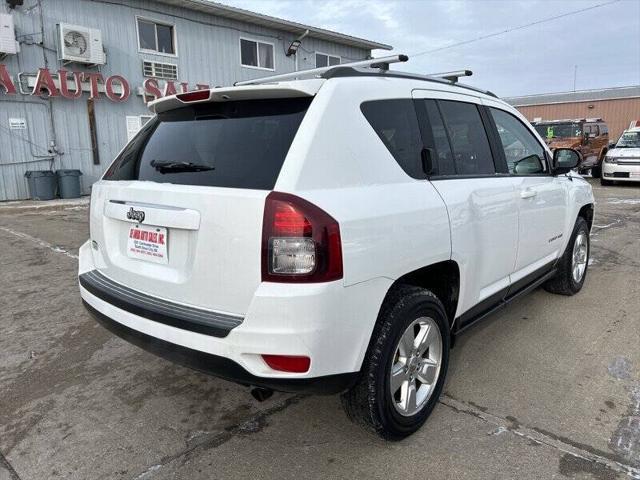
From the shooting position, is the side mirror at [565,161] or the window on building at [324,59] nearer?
the side mirror at [565,161]

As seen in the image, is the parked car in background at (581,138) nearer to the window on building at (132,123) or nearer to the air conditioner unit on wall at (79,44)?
the window on building at (132,123)

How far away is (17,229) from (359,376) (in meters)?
8.88

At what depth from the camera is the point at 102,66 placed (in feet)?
44.9

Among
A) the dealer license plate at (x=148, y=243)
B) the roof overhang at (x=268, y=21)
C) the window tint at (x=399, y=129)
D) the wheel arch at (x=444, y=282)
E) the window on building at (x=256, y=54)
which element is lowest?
the wheel arch at (x=444, y=282)

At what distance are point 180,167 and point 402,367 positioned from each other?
1.51 meters

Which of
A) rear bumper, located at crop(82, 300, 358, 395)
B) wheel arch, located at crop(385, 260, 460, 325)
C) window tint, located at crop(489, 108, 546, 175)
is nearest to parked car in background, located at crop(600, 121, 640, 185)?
window tint, located at crop(489, 108, 546, 175)

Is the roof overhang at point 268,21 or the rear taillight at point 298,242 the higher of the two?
the roof overhang at point 268,21

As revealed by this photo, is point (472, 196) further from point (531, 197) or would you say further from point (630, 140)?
point (630, 140)

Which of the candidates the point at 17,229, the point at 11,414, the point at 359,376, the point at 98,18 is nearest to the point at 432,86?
the point at 359,376

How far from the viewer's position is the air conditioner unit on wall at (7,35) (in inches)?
457

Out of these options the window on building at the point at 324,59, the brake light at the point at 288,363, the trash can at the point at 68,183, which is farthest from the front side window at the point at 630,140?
the brake light at the point at 288,363

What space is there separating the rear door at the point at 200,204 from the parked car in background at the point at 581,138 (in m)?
17.0

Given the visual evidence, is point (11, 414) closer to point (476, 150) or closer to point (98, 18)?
point (476, 150)

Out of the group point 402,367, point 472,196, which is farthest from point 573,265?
point 402,367
